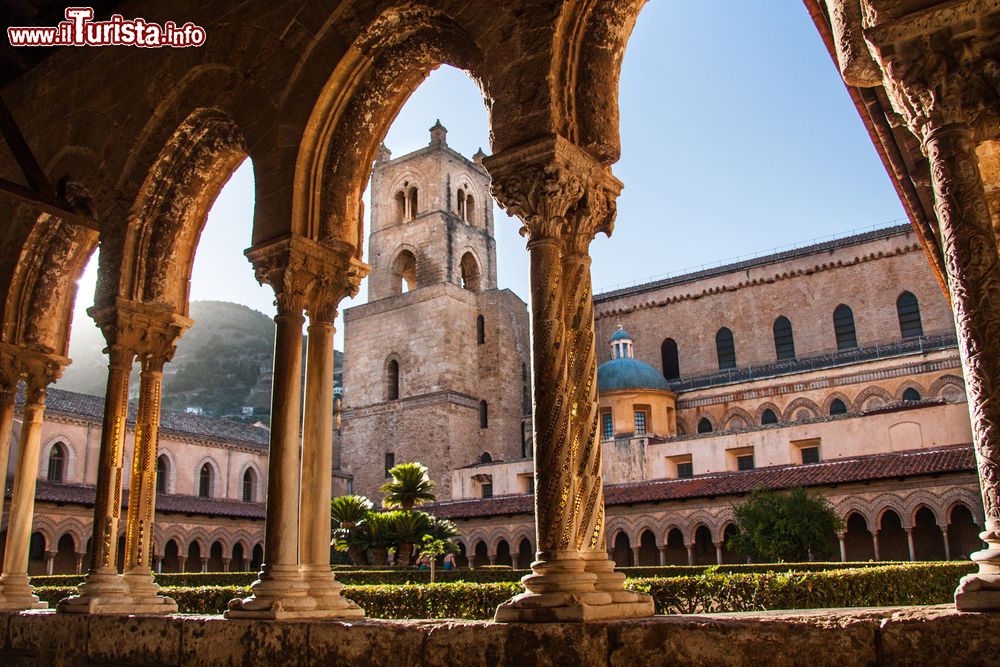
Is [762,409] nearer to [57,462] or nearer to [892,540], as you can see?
[892,540]

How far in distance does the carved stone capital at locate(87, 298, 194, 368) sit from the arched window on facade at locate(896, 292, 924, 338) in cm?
2887

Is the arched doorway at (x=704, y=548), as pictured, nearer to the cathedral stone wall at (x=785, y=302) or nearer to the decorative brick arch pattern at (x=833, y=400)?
the decorative brick arch pattern at (x=833, y=400)

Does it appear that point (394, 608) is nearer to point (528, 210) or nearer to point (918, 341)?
point (528, 210)

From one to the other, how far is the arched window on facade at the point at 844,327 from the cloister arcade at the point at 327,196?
2578 cm

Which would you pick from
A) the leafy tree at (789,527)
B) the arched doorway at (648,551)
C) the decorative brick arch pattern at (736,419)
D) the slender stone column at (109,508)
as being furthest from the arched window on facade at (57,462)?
the slender stone column at (109,508)

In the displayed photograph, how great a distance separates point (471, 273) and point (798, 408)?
1812 centimetres

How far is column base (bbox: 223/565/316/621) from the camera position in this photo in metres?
5.56

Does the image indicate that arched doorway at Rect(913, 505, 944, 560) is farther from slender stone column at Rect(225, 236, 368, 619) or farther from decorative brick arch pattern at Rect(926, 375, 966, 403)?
slender stone column at Rect(225, 236, 368, 619)

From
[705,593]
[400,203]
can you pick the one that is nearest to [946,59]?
[705,593]

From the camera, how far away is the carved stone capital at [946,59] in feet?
→ 12.6

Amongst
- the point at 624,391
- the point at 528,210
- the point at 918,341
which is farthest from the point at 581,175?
the point at 918,341

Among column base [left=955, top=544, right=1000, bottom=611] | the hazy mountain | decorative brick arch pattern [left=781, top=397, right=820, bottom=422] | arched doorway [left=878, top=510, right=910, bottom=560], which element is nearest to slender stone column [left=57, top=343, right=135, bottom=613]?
column base [left=955, top=544, right=1000, bottom=611]

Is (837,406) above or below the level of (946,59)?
above

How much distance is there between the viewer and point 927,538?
2197 cm
